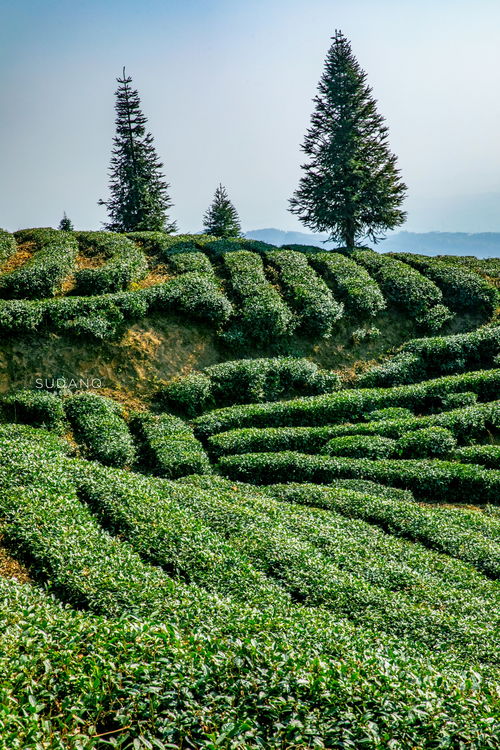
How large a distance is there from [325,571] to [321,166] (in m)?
34.3

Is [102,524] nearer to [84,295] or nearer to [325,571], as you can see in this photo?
[325,571]

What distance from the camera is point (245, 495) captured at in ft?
55.5

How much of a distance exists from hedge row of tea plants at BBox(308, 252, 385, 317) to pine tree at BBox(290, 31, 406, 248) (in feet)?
22.1

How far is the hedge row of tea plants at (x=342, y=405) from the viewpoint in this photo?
22.7 meters

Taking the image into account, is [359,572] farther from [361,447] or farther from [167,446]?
[167,446]

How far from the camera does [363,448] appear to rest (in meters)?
20.4

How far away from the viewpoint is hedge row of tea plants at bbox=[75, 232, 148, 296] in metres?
26.8

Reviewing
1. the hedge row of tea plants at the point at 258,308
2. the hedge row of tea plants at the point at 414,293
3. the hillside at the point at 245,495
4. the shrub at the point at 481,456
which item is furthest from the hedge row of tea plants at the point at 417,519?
the hedge row of tea plants at the point at 414,293

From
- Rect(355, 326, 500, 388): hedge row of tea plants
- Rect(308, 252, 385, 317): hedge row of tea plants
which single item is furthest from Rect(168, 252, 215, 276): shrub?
Rect(355, 326, 500, 388): hedge row of tea plants

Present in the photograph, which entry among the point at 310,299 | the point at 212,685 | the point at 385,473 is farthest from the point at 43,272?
the point at 212,685

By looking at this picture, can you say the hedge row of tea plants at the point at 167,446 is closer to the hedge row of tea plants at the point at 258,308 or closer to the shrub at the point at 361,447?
the shrub at the point at 361,447

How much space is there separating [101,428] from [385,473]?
10.7 metres

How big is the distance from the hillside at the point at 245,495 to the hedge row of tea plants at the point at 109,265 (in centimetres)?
17

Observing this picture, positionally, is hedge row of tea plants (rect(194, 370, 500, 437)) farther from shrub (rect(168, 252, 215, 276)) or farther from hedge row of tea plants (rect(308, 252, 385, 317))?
shrub (rect(168, 252, 215, 276))
